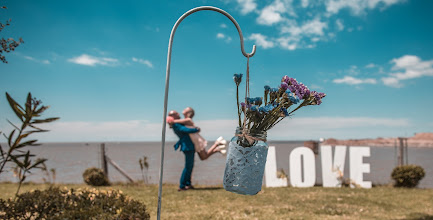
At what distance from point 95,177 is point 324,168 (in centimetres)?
663

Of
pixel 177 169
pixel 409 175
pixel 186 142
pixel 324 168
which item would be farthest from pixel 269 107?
pixel 177 169

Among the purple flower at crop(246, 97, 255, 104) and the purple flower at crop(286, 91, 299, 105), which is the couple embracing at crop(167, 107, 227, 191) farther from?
the purple flower at crop(286, 91, 299, 105)

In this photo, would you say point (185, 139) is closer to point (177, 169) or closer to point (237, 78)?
point (237, 78)

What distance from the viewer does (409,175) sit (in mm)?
10172

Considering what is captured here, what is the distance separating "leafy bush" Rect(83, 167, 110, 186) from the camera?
1023cm

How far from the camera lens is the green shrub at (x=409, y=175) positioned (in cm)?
1020

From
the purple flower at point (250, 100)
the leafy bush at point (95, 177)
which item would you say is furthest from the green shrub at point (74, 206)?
the leafy bush at point (95, 177)

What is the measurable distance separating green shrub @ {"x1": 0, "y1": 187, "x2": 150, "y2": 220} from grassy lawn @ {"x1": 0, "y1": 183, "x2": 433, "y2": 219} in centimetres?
255

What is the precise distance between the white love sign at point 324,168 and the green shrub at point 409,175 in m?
1.00

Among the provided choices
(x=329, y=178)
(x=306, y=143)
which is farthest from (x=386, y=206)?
(x=306, y=143)

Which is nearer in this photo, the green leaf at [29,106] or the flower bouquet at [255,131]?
the flower bouquet at [255,131]

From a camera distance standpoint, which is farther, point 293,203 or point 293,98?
point 293,203

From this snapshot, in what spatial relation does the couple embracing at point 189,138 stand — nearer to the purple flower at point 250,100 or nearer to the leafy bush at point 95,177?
the leafy bush at point 95,177

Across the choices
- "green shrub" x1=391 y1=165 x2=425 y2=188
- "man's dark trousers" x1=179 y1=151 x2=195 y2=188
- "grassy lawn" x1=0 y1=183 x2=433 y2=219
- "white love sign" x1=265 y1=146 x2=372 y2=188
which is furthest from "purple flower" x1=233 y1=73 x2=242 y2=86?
"green shrub" x1=391 y1=165 x2=425 y2=188
